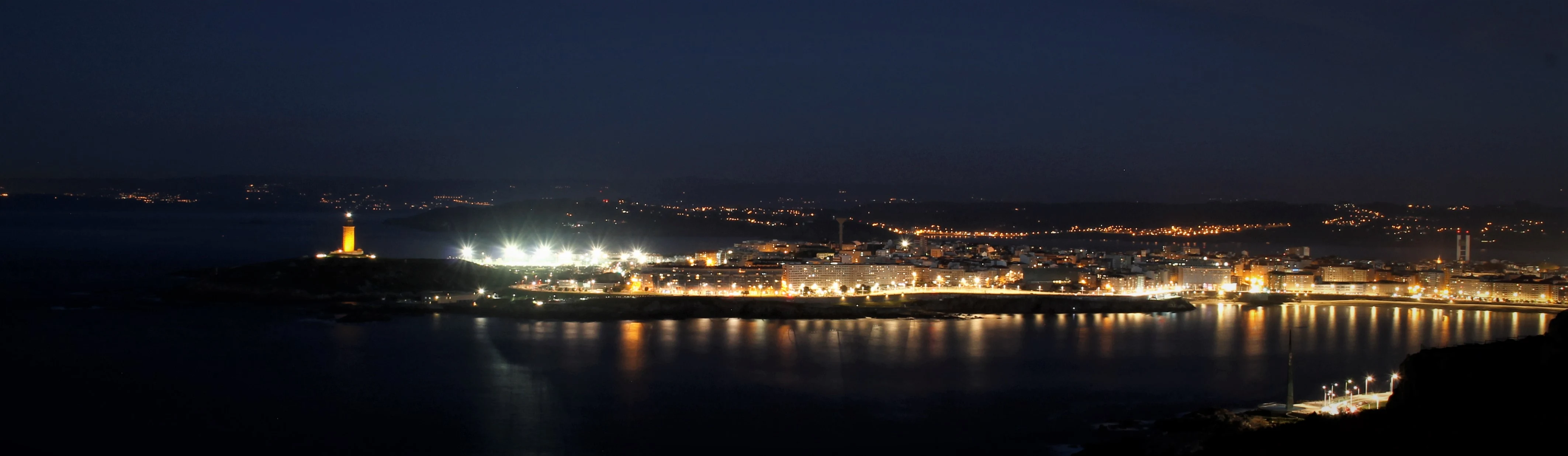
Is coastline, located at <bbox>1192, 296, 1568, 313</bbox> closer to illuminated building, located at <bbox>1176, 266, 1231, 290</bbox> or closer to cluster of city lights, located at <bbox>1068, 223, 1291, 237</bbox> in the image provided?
illuminated building, located at <bbox>1176, 266, 1231, 290</bbox>

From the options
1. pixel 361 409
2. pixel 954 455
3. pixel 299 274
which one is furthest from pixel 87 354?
pixel 954 455

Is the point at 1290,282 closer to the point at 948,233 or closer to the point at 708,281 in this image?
the point at 708,281

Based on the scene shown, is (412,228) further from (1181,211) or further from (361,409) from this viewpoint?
(361,409)

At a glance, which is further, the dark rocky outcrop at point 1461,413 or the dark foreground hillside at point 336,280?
the dark foreground hillside at point 336,280

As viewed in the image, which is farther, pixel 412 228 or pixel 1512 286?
pixel 412 228

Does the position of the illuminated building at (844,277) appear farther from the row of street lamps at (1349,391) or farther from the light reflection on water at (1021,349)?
the row of street lamps at (1349,391)

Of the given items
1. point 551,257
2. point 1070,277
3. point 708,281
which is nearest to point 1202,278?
point 1070,277

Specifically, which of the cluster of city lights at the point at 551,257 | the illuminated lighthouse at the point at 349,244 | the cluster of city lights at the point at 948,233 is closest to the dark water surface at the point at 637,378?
the illuminated lighthouse at the point at 349,244

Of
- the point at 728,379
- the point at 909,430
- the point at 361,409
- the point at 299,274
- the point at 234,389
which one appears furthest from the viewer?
the point at 299,274

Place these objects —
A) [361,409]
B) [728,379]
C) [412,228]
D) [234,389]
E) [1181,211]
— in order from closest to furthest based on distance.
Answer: [361,409] → [234,389] → [728,379] → [412,228] → [1181,211]

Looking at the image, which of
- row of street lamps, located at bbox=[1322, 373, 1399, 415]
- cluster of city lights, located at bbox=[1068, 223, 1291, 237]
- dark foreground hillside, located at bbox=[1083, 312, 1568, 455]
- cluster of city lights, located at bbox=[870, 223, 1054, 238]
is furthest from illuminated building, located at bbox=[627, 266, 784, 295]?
cluster of city lights, located at bbox=[1068, 223, 1291, 237]
